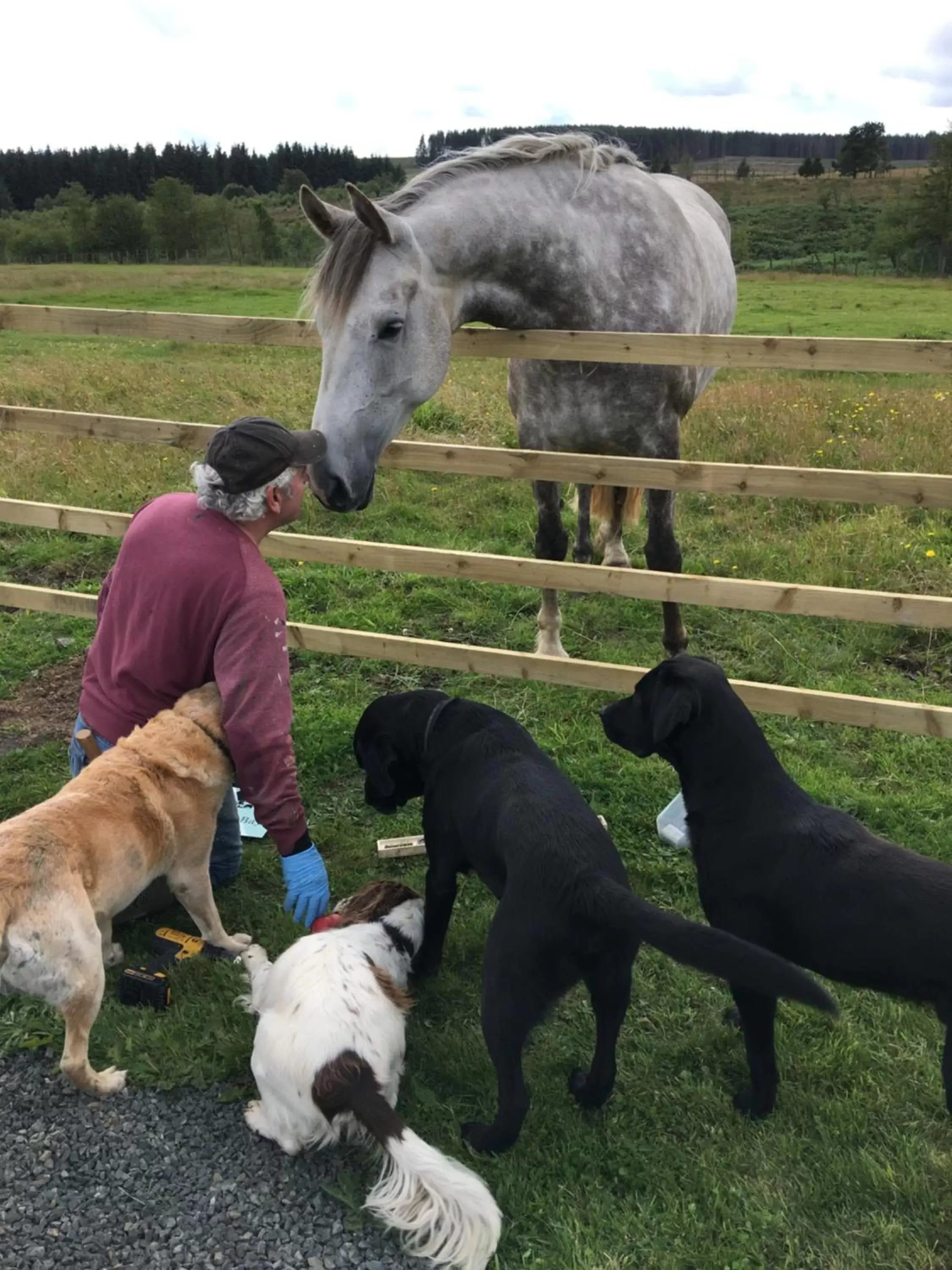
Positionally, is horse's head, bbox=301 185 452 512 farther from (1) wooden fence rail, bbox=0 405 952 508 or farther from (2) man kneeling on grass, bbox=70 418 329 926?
(1) wooden fence rail, bbox=0 405 952 508

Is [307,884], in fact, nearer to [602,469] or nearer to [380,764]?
[380,764]

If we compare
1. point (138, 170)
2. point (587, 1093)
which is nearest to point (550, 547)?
point (587, 1093)

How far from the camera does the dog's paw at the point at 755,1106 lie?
9.22 ft

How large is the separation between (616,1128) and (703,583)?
2.18m

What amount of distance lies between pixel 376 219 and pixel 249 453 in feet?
3.86

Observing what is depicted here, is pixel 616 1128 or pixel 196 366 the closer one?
pixel 616 1128

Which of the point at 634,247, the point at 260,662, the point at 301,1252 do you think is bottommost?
the point at 301,1252

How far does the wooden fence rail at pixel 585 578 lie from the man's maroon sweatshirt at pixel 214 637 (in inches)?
47.6

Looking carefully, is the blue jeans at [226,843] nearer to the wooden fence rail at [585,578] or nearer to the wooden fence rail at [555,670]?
the wooden fence rail at [555,670]

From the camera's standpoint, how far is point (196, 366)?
15812mm

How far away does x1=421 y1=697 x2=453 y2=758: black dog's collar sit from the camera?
3.43m

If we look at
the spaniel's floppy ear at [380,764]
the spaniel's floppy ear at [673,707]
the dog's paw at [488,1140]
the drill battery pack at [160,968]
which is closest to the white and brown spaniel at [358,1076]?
the dog's paw at [488,1140]

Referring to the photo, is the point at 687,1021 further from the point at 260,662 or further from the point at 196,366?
the point at 196,366

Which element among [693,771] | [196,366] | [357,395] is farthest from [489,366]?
[693,771]
